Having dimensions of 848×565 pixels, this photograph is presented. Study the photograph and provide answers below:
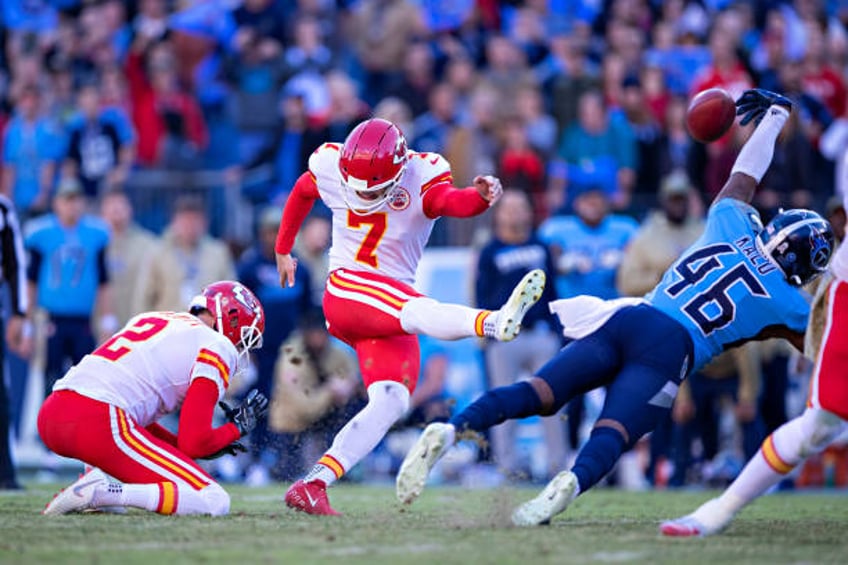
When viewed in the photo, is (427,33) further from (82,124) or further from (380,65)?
(82,124)

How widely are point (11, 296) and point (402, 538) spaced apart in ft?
16.0

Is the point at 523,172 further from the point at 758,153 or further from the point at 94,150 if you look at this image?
the point at 758,153

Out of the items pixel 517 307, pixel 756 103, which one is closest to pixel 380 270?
pixel 517 307

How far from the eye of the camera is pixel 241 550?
5.46m

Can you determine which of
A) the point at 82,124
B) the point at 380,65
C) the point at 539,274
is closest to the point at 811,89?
the point at 380,65

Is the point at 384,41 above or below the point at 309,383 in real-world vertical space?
above

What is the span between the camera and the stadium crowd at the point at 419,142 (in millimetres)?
12094

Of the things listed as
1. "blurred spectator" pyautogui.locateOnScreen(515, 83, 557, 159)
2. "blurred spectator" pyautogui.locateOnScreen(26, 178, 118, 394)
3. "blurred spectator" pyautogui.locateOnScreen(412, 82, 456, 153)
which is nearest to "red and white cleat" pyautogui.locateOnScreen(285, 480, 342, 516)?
"blurred spectator" pyautogui.locateOnScreen(26, 178, 118, 394)

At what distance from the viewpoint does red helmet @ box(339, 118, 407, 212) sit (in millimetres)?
7098

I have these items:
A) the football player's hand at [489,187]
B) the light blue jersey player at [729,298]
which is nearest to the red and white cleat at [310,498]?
the football player's hand at [489,187]

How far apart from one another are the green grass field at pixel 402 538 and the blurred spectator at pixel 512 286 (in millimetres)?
3626

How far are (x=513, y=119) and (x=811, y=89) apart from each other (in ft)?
9.56

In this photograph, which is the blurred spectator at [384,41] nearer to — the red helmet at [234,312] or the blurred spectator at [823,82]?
the blurred spectator at [823,82]

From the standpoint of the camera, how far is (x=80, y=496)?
22.5ft
